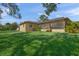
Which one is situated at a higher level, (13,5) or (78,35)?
(13,5)

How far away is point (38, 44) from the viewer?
5.72ft

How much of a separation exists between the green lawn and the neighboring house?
5cm

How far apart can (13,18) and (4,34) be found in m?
0.18

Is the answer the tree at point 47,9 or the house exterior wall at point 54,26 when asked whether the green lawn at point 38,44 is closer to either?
the house exterior wall at point 54,26

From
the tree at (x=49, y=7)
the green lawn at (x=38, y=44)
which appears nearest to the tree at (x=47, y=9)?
the tree at (x=49, y=7)

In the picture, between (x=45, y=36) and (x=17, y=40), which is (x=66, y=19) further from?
(x=17, y=40)

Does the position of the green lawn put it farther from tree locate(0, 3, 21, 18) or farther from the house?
tree locate(0, 3, 21, 18)

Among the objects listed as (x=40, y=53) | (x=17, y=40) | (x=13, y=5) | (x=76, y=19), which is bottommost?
(x=40, y=53)

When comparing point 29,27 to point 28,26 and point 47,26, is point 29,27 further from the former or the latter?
point 47,26

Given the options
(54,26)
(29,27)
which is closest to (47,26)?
(54,26)

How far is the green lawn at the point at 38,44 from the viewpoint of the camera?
1.72 m

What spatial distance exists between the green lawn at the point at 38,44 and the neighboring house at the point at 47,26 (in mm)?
46

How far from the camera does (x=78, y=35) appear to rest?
1.75 metres

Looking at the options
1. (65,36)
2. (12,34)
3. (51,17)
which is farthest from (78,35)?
(12,34)
